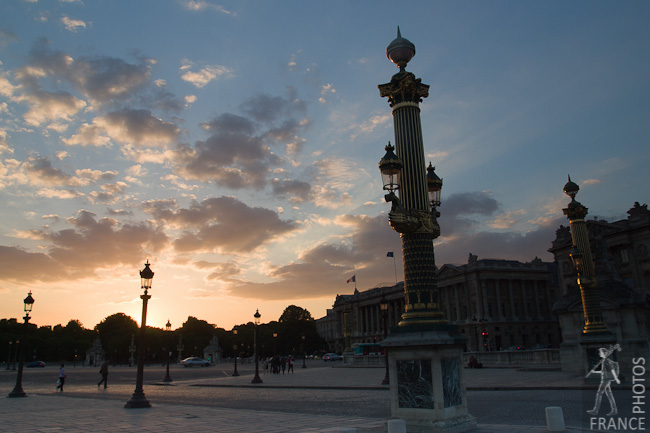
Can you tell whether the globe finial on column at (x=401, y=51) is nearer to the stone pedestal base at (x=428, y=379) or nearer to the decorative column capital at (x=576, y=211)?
the stone pedestal base at (x=428, y=379)

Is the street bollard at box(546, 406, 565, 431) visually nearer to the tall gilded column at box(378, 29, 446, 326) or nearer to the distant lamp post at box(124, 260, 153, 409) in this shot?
the tall gilded column at box(378, 29, 446, 326)

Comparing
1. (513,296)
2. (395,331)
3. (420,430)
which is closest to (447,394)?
(420,430)

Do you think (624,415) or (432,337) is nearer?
(432,337)

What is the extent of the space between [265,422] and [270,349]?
13816cm

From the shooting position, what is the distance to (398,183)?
12250 millimetres

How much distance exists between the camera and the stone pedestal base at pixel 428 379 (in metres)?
10.3

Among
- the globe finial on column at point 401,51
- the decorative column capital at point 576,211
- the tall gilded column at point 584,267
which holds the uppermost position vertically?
the globe finial on column at point 401,51

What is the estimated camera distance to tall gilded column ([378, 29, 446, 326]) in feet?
37.6

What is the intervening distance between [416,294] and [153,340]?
144m

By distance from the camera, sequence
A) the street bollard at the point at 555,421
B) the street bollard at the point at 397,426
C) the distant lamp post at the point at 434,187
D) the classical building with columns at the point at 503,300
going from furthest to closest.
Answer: the classical building with columns at the point at 503,300 < the distant lamp post at the point at 434,187 < the street bollard at the point at 555,421 < the street bollard at the point at 397,426

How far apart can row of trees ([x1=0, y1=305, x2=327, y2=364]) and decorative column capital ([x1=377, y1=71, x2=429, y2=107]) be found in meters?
115

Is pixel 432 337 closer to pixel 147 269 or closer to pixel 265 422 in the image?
pixel 265 422

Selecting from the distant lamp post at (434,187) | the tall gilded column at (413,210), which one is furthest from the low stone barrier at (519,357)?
the tall gilded column at (413,210)

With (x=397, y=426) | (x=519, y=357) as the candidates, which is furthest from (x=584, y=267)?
(x=519, y=357)
